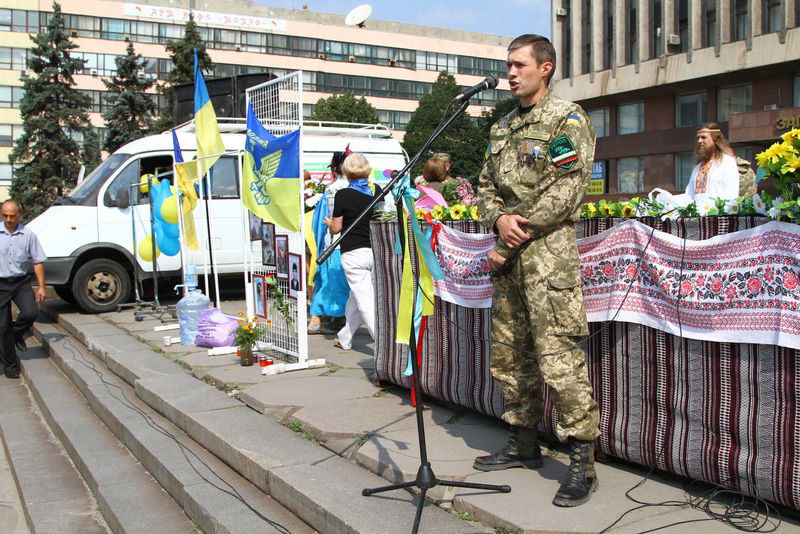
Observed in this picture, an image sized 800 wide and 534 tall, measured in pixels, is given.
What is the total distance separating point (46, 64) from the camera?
42906 mm

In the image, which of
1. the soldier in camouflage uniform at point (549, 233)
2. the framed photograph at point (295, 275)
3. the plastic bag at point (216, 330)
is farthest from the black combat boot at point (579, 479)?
the plastic bag at point (216, 330)

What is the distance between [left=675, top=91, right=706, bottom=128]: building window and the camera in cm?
3725

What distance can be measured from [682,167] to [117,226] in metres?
31.7

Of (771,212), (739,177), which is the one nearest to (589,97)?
(739,177)

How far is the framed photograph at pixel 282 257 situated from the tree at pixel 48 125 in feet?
126

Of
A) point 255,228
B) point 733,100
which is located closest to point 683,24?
point 733,100

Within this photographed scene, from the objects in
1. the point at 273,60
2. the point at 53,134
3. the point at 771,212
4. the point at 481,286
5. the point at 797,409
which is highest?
the point at 273,60

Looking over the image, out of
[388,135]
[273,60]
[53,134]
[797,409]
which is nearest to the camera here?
[797,409]

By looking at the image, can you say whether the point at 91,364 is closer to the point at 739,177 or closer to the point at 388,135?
the point at 739,177

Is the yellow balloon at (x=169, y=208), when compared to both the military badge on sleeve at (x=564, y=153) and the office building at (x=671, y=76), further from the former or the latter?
the office building at (x=671, y=76)

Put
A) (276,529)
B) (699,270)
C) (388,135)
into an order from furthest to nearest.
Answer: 1. (388,135)
2. (276,529)
3. (699,270)

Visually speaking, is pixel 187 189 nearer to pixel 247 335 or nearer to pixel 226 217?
pixel 247 335

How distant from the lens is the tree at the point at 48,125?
42.1m

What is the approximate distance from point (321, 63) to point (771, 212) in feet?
246
